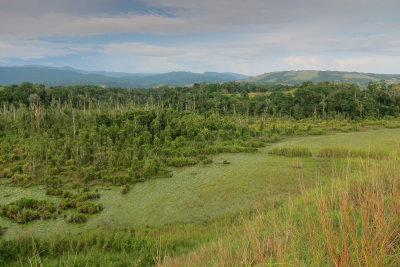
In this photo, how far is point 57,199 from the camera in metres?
11.0

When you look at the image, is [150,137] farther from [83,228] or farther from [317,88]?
[317,88]

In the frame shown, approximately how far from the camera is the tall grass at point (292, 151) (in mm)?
18230

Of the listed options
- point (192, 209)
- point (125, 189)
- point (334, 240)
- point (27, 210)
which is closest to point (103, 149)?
point (125, 189)

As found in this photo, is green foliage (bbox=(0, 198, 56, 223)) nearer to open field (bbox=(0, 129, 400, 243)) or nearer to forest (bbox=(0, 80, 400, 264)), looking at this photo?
forest (bbox=(0, 80, 400, 264))

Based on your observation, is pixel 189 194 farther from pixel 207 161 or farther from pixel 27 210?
pixel 27 210

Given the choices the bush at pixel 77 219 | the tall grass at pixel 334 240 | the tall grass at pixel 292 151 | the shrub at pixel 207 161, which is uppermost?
the tall grass at pixel 334 240

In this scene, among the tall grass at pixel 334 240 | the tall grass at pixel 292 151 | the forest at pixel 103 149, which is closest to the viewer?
the tall grass at pixel 334 240

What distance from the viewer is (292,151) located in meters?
18.7

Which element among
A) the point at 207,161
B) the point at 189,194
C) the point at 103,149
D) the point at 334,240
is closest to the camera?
the point at 334,240

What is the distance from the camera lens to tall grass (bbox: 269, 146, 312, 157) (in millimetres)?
18230

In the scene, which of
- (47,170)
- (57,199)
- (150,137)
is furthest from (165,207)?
(150,137)

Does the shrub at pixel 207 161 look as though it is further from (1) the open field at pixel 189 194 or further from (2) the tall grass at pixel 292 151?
(2) the tall grass at pixel 292 151

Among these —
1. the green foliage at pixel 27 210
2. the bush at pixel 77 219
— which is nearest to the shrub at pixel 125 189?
the bush at pixel 77 219

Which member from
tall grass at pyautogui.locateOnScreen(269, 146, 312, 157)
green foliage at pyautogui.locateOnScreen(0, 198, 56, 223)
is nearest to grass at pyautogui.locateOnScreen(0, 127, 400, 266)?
green foliage at pyautogui.locateOnScreen(0, 198, 56, 223)
